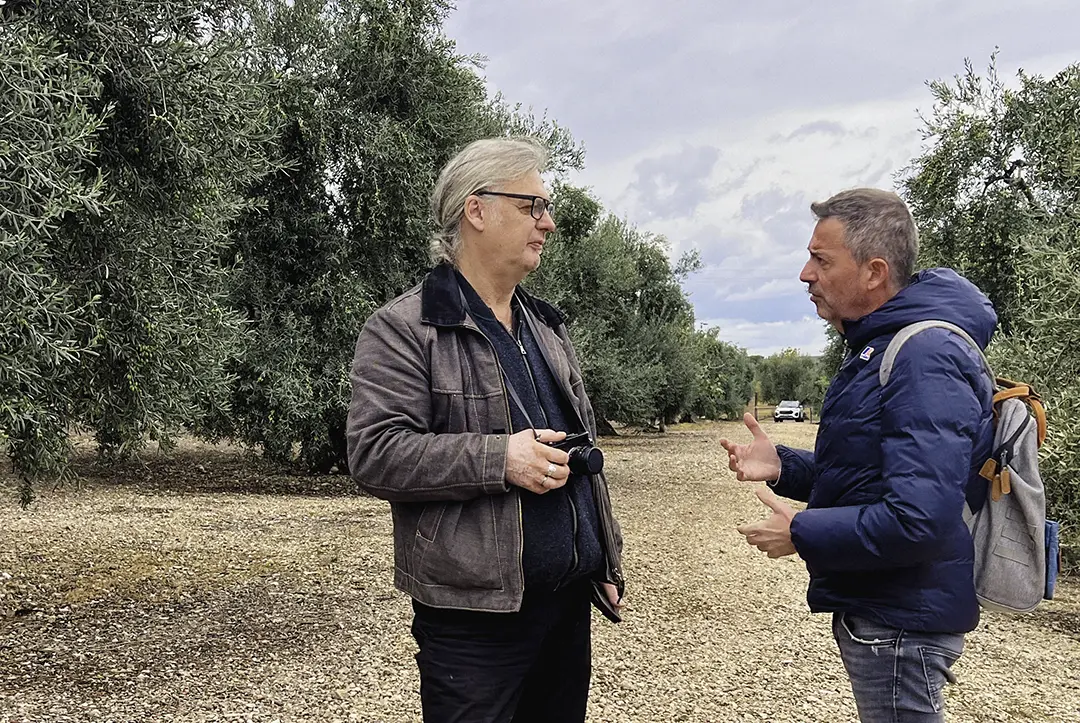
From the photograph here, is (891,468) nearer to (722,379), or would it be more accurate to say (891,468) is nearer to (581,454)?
(581,454)

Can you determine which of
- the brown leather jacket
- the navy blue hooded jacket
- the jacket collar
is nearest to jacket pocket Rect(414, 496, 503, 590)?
the brown leather jacket

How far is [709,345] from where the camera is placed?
168 ft

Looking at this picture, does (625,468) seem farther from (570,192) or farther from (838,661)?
(838,661)

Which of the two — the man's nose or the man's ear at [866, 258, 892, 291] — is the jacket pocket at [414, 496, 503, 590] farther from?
the man's ear at [866, 258, 892, 291]

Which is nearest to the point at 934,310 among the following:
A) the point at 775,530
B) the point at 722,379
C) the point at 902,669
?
the point at 775,530

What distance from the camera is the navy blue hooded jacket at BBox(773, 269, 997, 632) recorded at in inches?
87.1

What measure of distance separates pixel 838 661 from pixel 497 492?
4871 mm

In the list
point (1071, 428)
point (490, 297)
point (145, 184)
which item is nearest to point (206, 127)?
point (145, 184)

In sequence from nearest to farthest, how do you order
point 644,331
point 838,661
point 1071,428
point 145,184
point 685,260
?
point 838,661
point 145,184
point 1071,428
point 644,331
point 685,260

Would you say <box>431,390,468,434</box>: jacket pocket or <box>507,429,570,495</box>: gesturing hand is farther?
<box>431,390,468,434</box>: jacket pocket

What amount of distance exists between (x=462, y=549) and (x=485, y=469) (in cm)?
25

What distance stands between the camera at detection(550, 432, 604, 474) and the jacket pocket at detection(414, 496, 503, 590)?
27 centimetres

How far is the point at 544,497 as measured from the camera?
2.65 metres

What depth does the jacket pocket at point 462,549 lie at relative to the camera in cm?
248
